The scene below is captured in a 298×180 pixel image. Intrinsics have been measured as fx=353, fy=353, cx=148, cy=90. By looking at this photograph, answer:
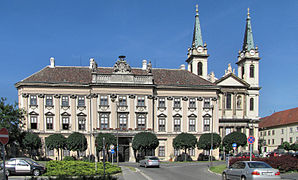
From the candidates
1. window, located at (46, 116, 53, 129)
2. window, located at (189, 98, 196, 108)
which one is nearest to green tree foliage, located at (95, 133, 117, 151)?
window, located at (46, 116, 53, 129)

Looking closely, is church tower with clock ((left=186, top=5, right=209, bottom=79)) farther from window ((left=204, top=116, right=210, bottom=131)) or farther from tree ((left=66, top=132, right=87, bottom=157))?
tree ((left=66, top=132, right=87, bottom=157))

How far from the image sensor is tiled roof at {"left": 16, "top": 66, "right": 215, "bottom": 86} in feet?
191

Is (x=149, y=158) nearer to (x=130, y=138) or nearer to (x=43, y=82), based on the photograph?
(x=130, y=138)

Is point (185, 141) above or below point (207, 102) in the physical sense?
below

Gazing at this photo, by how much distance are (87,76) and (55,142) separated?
1320 cm

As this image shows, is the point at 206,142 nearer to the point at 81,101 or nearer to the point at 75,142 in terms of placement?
the point at 75,142

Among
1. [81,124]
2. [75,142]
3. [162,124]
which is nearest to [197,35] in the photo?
[162,124]

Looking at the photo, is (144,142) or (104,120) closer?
(144,142)

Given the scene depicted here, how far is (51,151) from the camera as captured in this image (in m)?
56.8

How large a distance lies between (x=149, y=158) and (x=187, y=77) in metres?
25.1

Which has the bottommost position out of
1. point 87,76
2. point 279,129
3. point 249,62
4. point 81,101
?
point 279,129

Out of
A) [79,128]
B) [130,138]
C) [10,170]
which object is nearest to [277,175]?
[10,170]

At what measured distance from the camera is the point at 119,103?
58375mm

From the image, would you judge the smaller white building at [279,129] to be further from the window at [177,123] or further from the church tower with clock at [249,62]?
the window at [177,123]
